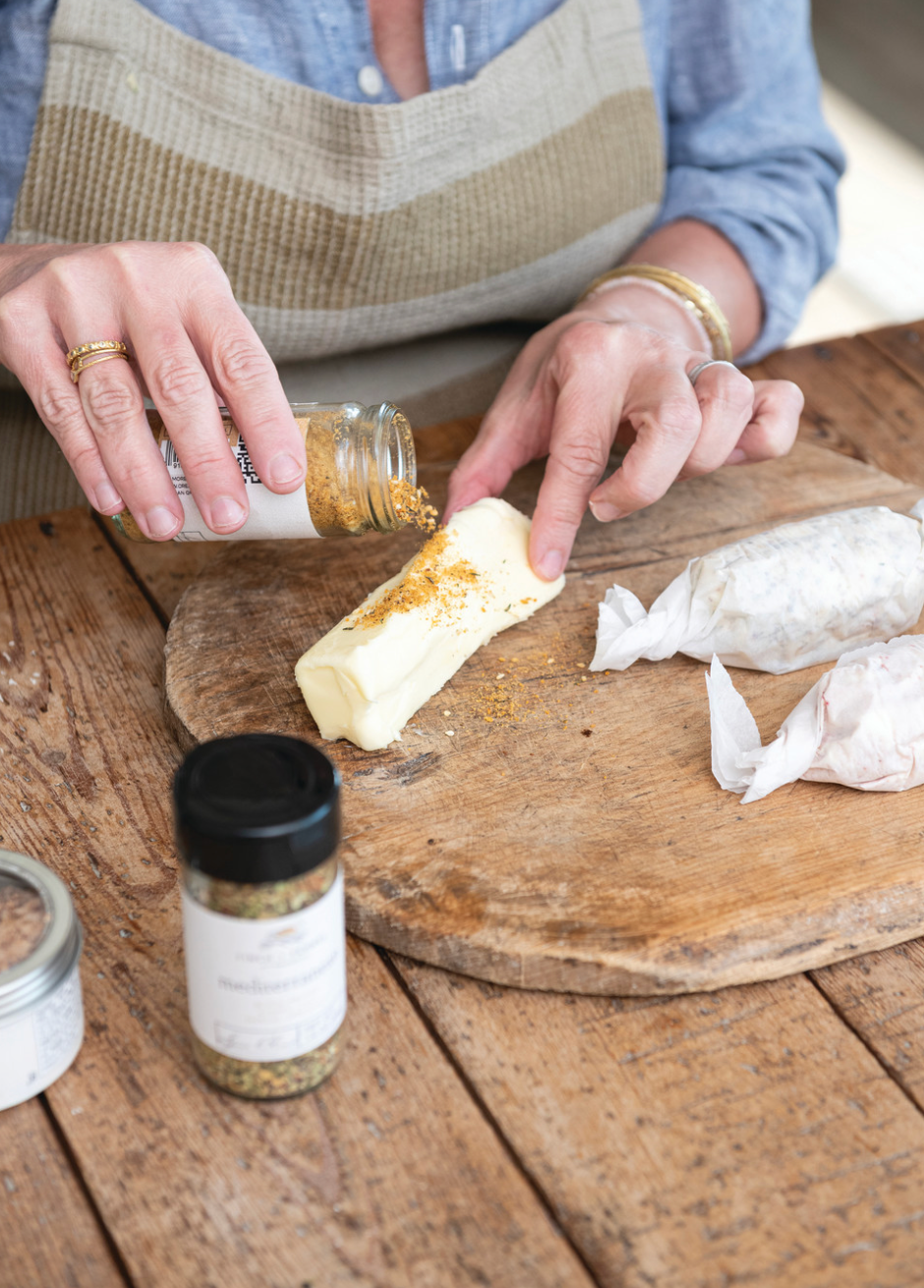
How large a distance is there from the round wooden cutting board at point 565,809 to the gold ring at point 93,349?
11.6 inches

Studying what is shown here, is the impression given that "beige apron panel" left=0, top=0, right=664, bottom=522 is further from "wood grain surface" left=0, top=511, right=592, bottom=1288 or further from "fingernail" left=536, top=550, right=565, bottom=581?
"wood grain surface" left=0, top=511, right=592, bottom=1288

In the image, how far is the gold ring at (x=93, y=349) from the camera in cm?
110

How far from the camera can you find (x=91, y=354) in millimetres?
1104

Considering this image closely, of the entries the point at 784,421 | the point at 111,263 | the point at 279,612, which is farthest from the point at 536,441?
the point at 111,263

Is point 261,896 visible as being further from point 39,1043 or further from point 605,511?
point 605,511

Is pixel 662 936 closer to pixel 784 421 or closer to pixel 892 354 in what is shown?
pixel 784 421

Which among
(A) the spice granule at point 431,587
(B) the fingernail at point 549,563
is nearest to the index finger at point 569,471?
(B) the fingernail at point 549,563

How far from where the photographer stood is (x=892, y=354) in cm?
188

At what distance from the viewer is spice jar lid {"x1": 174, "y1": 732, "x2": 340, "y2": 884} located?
2.24 feet

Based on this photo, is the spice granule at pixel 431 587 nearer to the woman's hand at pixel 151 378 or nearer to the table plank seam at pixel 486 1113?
the woman's hand at pixel 151 378

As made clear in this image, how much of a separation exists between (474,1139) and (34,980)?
32cm

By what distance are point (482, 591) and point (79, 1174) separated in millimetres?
694

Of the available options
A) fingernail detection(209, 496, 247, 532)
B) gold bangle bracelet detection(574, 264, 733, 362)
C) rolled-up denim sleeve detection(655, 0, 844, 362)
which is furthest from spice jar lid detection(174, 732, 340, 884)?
rolled-up denim sleeve detection(655, 0, 844, 362)

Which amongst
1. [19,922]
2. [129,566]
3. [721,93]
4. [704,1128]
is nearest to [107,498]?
[129,566]
